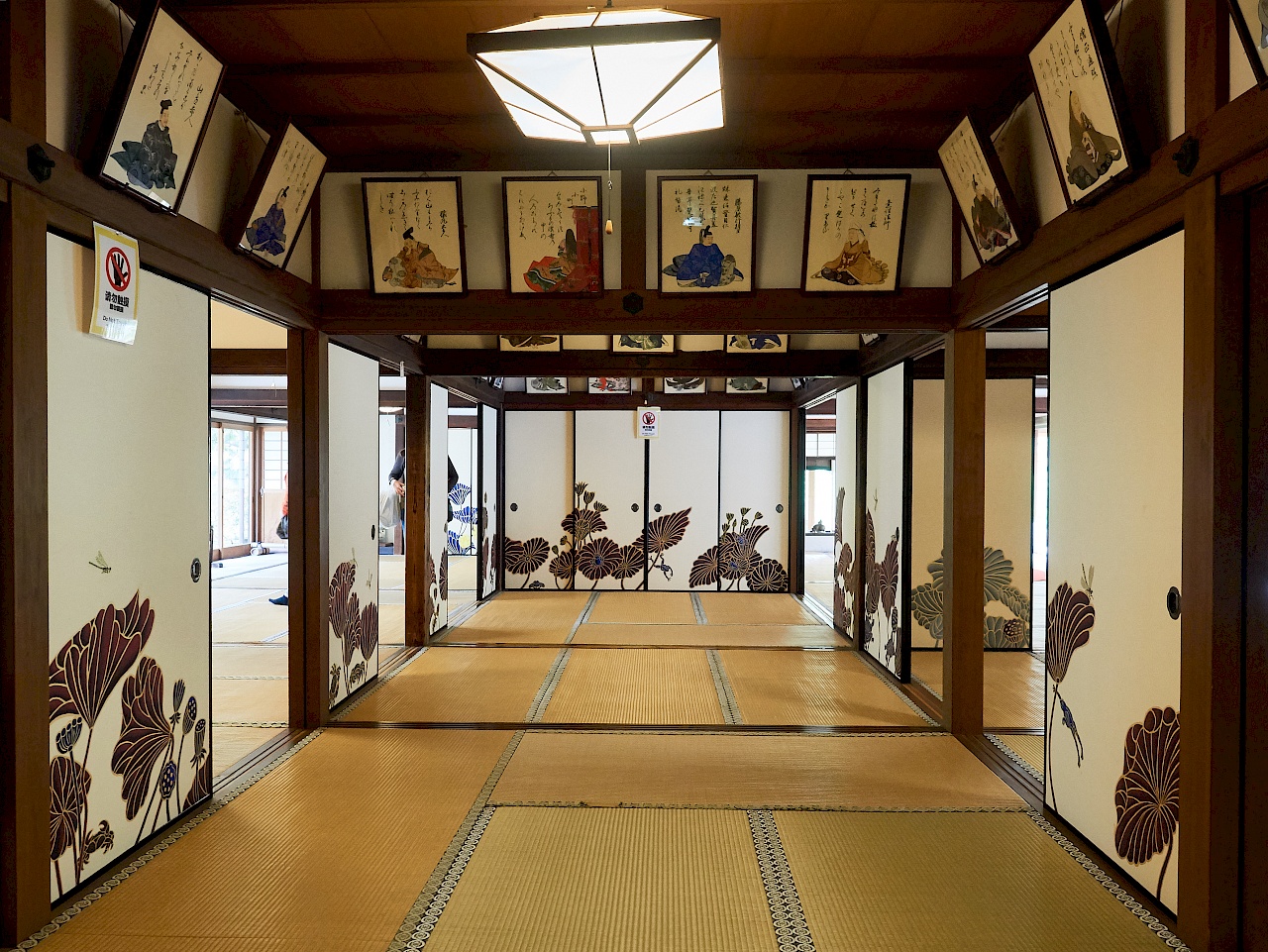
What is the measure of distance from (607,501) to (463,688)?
4.25 m

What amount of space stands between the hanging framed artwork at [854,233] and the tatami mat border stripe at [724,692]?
2321mm

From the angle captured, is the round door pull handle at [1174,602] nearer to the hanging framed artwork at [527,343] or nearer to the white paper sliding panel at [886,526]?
the white paper sliding panel at [886,526]

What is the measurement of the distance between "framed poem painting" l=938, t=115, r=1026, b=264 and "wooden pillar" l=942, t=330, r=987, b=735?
2.00ft

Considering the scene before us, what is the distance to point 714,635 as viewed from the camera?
622cm

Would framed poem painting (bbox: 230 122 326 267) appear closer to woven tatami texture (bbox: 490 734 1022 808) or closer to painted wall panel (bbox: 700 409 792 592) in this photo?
woven tatami texture (bbox: 490 734 1022 808)

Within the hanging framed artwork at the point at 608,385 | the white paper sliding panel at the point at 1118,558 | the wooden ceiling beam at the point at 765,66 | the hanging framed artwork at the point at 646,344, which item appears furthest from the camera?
the hanging framed artwork at the point at 608,385

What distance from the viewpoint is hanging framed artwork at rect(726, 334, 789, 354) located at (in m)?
6.32

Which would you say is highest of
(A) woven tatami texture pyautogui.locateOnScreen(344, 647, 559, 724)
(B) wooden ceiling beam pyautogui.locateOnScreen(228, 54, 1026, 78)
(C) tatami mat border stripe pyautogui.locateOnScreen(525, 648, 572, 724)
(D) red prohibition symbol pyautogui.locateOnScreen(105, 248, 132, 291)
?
(B) wooden ceiling beam pyautogui.locateOnScreen(228, 54, 1026, 78)

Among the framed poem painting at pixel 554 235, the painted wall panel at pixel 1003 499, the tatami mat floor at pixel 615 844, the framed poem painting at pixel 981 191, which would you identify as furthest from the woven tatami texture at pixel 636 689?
the framed poem painting at pixel 981 191

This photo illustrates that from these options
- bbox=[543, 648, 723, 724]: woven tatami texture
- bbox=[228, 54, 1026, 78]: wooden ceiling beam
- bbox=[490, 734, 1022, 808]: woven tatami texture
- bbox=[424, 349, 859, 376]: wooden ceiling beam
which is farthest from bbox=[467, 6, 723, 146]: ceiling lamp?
bbox=[424, 349, 859, 376]: wooden ceiling beam

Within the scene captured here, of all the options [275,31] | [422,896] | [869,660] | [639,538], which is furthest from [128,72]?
[639,538]

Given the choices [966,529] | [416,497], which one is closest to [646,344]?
[416,497]

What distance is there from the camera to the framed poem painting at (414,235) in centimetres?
393

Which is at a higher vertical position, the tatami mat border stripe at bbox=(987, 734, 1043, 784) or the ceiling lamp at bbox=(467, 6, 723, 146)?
the ceiling lamp at bbox=(467, 6, 723, 146)
